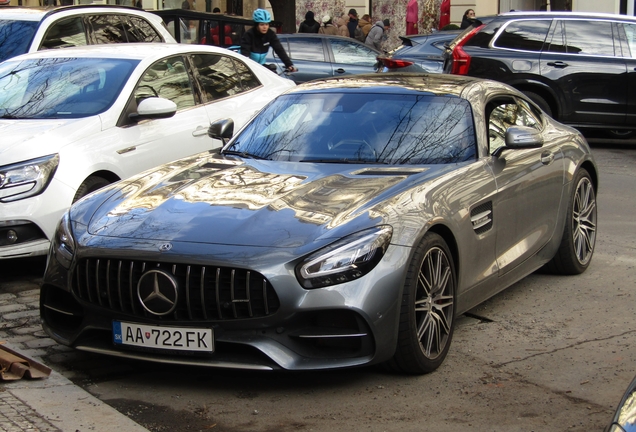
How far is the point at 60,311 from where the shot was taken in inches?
216

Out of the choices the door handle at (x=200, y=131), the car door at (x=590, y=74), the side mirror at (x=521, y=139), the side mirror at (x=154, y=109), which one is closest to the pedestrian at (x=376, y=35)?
the car door at (x=590, y=74)

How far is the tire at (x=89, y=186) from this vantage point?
7.59 meters

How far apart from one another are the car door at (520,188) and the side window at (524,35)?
743 cm

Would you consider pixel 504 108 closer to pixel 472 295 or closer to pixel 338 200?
pixel 472 295

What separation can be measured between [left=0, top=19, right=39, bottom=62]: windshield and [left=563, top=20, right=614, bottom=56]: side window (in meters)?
7.18

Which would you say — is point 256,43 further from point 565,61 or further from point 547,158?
point 547,158

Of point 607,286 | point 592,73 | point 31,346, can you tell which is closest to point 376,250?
point 31,346

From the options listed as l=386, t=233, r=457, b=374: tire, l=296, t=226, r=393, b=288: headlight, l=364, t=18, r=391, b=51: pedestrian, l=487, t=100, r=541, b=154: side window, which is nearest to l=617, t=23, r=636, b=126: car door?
l=487, t=100, r=541, b=154: side window

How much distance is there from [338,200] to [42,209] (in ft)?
8.83

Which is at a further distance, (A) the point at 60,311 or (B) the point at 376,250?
(A) the point at 60,311

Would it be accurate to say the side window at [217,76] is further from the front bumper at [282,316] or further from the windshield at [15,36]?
the front bumper at [282,316]

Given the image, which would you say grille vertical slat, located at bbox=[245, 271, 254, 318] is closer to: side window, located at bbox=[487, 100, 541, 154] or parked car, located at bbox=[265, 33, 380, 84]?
side window, located at bbox=[487, 100, 541, 154]

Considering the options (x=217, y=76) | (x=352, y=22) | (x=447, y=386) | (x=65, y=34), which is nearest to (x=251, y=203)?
(x=447, y=386)

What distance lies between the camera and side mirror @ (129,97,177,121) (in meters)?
8.21
